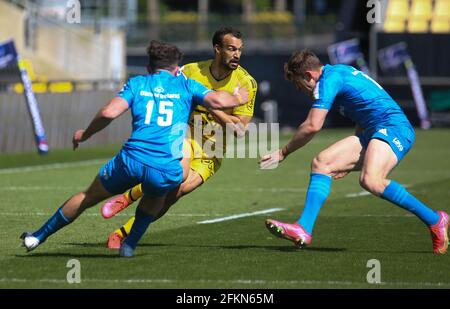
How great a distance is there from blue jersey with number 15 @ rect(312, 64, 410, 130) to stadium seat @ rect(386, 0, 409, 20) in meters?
35.4

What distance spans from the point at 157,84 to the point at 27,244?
180 cm

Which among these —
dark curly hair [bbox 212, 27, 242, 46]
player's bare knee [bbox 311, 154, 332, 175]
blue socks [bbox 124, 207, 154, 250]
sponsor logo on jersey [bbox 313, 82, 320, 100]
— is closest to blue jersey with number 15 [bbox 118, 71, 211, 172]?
blue socks [bbox 124, 207, 154, 250]

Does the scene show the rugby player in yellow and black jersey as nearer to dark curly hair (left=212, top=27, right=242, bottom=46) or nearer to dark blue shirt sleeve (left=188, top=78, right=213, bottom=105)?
dark curly hair (left=212, top=27, right=242, bottom=46)

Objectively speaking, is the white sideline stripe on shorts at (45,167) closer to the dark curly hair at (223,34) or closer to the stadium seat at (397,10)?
the dark curly hair at (223,34)

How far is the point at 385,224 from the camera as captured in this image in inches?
535

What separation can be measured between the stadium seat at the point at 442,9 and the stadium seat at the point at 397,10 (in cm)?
111

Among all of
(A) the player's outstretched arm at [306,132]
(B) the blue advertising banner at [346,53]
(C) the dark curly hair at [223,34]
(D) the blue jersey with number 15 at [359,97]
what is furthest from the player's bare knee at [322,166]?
(B) the blue advertising banner at [346,53]

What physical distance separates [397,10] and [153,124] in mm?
37103

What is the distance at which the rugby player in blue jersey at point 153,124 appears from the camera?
9.97 metres

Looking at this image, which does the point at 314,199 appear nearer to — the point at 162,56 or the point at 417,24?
the point at 162,56

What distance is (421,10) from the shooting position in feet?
152

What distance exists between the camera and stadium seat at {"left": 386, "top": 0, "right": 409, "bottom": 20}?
45.9 m
